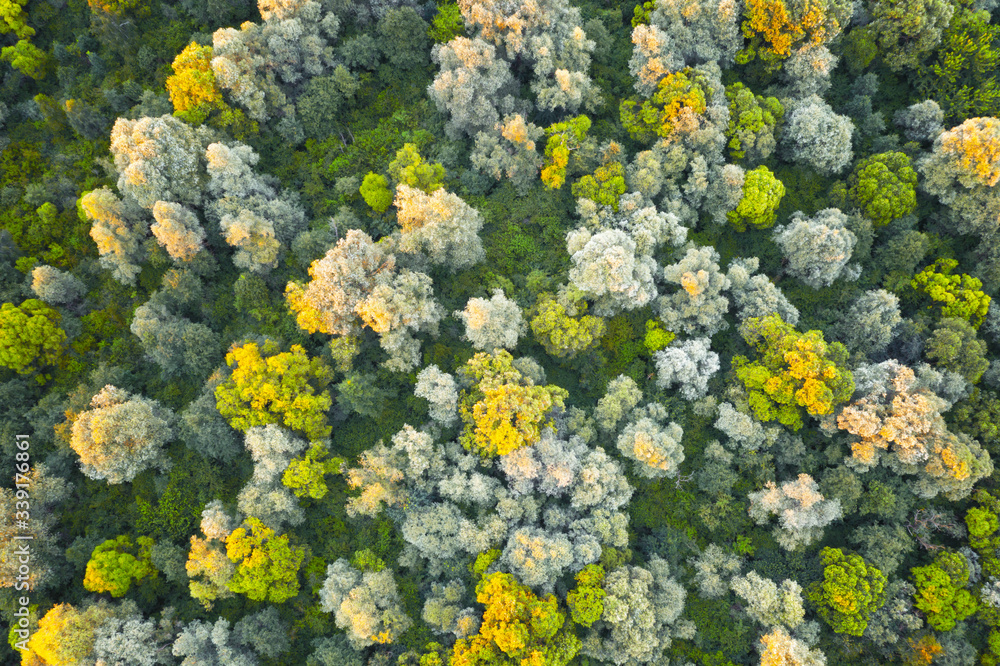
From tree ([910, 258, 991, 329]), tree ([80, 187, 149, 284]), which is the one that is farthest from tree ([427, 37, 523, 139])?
tree ([910, 258, 991, 329])

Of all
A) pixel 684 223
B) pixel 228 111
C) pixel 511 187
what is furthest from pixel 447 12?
pixel 684 223

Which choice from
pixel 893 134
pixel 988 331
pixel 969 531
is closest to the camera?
pixel 969 531

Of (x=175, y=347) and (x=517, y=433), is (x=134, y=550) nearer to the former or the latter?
(x=175, y=347)

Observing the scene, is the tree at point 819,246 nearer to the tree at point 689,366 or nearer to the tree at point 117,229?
the tree at point 689,366

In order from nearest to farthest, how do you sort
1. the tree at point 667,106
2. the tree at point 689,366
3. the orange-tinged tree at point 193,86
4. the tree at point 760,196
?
1. the tree at point 689,366
2. the orange-tinged tree at point 193,86
3. the tree at point 760,196
4. the tree at point 667,106

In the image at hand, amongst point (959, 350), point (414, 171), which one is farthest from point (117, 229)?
point (959, 350)

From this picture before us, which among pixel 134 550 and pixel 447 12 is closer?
pixel 134 550

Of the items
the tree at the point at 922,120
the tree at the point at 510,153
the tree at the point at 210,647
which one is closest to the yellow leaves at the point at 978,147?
the tree at the point at 922,120
